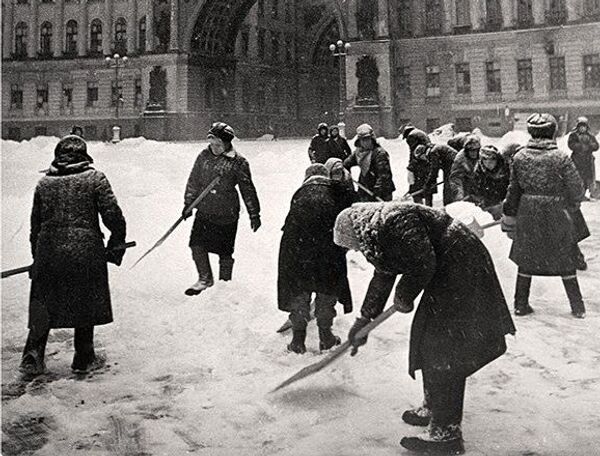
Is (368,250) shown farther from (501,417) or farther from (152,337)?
(152,337)

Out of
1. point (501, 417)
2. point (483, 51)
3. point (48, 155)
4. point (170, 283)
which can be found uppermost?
point (483, 51)

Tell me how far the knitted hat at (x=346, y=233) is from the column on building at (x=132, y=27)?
4129cm

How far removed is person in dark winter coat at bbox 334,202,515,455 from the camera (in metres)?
3.77

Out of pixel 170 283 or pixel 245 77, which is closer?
pixel 170 283

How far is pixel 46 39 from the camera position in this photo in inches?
1677

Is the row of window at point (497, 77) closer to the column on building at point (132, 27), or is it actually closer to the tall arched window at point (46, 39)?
the column on building at point (132, 27)

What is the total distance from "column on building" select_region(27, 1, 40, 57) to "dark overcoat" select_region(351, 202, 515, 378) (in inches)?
1671

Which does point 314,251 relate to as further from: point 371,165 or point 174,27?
point 174,27

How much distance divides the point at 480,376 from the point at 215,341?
2.38m

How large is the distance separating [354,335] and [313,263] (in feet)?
6.47

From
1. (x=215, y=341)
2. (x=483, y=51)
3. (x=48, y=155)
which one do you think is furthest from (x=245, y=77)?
(x=215, y=341)

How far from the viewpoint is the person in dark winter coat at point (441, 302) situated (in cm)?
377

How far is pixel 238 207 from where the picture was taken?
25.5ft

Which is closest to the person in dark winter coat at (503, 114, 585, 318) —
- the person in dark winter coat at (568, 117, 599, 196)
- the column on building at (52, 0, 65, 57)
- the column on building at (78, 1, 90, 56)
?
the person in dark winter coat at (568, 117, 599, 196)
